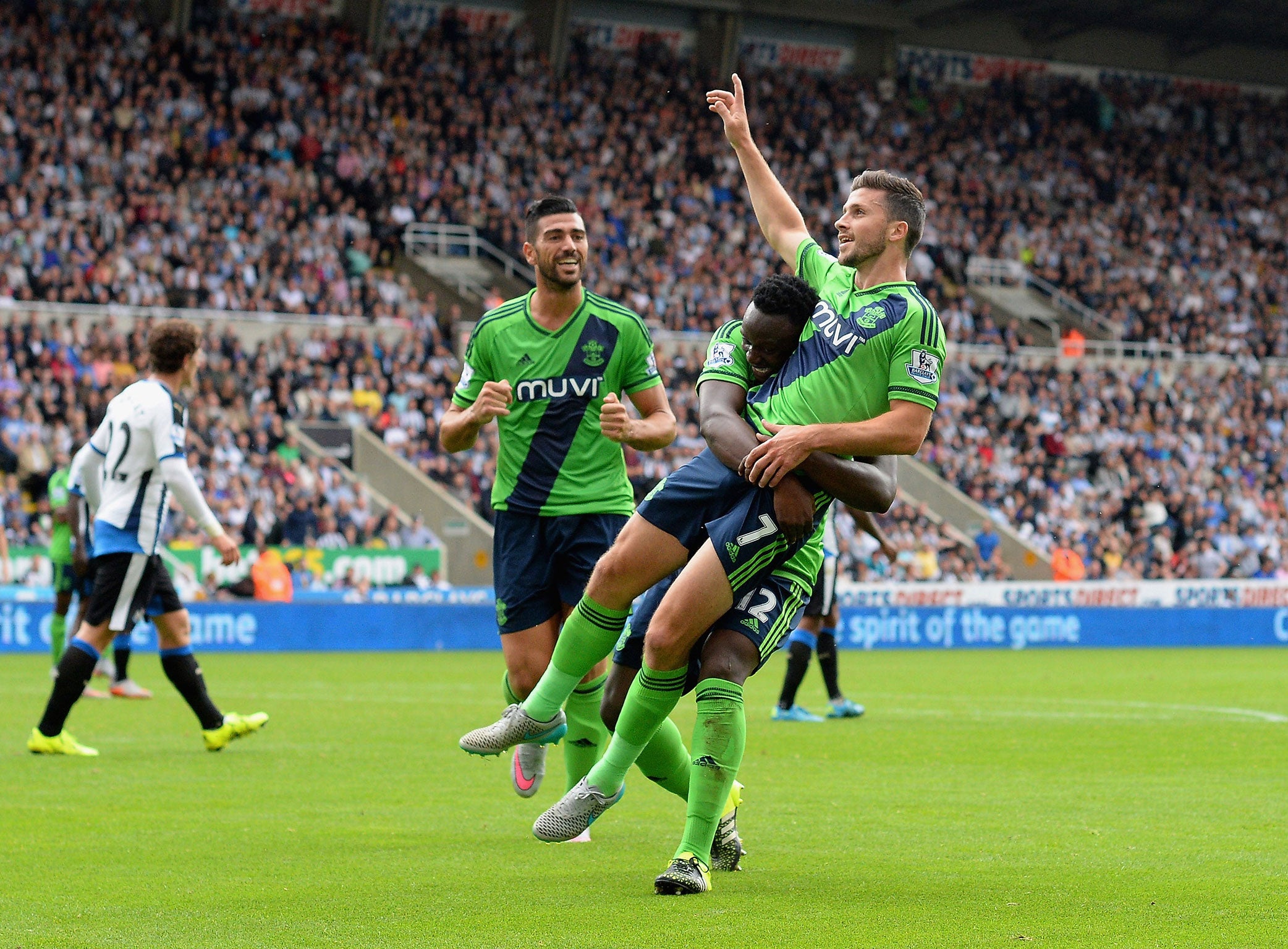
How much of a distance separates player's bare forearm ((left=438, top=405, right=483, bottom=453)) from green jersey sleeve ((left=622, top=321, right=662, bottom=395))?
2.25 ft

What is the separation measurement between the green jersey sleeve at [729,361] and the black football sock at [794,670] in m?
6.53

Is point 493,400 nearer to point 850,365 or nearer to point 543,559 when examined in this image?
point 543,559

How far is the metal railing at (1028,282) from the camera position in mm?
38656

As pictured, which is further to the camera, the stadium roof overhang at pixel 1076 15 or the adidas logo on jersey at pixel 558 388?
the stadium roof overhang at pixel 1076 15

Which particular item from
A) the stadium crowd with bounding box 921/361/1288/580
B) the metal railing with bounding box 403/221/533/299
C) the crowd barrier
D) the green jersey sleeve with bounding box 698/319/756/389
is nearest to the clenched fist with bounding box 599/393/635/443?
the green jersey sleeve with bounding box 698/319/756/389

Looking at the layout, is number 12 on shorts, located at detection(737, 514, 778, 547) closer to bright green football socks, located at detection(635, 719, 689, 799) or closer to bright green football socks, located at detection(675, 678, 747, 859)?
bright green football socks, located at detection(675, 678, 747, 859)

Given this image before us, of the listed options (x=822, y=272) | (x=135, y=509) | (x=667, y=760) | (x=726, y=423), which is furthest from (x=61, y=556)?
(x=726, y=423)

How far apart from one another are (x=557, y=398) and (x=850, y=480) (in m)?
1.76

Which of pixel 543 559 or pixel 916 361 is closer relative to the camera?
pixel 916 361

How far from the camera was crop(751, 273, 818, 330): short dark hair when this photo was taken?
5984 mm

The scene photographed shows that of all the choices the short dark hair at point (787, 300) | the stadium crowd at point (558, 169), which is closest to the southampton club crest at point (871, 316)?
the short dark hair at point (787, 300)

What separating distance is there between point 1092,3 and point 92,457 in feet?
125

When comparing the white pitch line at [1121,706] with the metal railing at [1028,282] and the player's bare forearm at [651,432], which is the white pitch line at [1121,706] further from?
the metal railing at [1028,282]

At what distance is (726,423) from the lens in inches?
226
